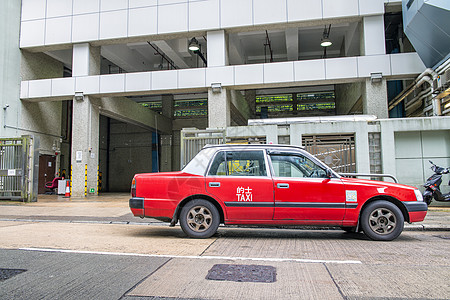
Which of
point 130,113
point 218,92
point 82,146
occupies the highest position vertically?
point 130,113

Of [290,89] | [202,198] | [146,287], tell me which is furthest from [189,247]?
[290,89]

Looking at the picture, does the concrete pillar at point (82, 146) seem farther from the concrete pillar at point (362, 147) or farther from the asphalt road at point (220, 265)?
the concrete pillar at point (362, 147)

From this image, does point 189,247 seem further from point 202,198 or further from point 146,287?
point 146,287

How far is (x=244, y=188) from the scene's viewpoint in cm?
607

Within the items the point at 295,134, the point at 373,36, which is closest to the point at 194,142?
the point at 295,134

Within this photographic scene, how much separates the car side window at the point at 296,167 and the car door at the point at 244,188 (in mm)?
222

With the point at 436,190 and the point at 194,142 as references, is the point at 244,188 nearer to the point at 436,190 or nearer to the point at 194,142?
the point at 194,142

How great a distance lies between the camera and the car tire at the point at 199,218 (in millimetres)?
6055

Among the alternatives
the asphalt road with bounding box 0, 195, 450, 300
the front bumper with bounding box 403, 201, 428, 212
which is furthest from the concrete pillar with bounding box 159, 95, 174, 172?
the front bumper with bounding box 403, 201, 428, 212

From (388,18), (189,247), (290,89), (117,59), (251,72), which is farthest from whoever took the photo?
(290,89)

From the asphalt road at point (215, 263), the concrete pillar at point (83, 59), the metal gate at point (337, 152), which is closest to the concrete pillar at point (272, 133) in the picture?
the metal gate at point (337, 152)

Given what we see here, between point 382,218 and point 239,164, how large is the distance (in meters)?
2.66

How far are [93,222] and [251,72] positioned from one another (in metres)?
10.3

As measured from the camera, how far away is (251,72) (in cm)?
1612
